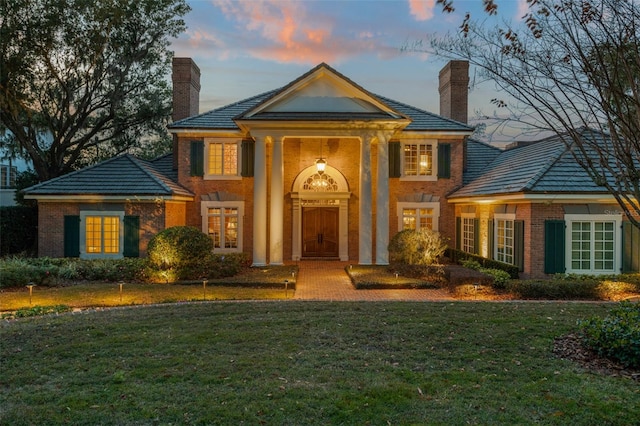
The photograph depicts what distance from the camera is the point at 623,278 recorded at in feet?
44.1

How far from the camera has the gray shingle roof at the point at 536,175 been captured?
47.5 ft

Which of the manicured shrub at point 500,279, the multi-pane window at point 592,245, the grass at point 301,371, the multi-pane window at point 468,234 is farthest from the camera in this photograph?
the multi-pane window at point 468,234

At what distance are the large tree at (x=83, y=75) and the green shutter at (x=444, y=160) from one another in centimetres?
1608

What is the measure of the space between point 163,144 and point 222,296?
762 inches

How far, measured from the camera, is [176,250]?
15.0 meters

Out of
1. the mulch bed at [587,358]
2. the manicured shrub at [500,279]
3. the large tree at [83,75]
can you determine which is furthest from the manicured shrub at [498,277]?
the large tree at [83,75]

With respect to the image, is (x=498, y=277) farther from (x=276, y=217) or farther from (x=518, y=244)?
(x=276, y=217)

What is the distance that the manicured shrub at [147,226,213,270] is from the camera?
15055 millimetres

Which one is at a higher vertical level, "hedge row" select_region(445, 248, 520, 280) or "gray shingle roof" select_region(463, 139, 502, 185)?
"gray shingle roof" select_region(463, 139, 502, 185)

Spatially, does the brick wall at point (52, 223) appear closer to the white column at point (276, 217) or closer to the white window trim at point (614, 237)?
the white column at point (276, 217)

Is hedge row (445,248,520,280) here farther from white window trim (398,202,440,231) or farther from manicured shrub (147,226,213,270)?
manicured shrub (147,226,213,270)

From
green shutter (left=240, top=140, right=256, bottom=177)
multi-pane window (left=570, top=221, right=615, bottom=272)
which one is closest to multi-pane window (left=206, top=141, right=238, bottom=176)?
green shutter (left=240, top=140, right=256, bottom=177)

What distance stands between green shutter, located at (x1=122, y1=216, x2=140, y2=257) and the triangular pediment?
21.3 feet

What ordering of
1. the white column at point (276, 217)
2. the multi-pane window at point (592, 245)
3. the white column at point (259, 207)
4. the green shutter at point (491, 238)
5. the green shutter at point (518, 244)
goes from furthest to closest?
the white column at point (259, 207)
the white column at point (276, 217)
the green shutter at point (491, 238)
the green shutter at point (518, 244)
the multi-pane window at point (592, 245)
